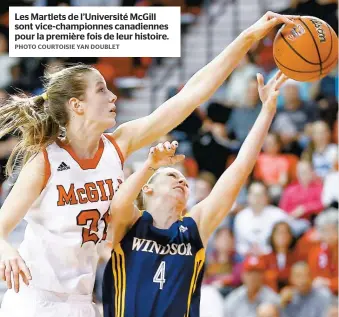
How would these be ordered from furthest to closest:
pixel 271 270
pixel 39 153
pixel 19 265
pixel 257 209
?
1. pixel 257 209
2. pixel 271 270
3. pixel 39 153
4. pixel 19 265

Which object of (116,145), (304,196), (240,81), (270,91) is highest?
(240,81)

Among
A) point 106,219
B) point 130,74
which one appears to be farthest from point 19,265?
point 130,74

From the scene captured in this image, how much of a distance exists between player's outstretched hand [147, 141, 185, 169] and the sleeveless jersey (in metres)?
0.49

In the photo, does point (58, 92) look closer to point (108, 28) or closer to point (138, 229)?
point (138, 229)

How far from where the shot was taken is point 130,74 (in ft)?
31.0

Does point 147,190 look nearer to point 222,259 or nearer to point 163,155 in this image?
point 163,155

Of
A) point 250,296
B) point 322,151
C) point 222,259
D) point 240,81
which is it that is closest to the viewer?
point 250,296

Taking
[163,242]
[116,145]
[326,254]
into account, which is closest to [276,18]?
[116,145]

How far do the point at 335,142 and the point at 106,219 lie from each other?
15.0 ft

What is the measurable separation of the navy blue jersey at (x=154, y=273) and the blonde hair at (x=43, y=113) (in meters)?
0.61

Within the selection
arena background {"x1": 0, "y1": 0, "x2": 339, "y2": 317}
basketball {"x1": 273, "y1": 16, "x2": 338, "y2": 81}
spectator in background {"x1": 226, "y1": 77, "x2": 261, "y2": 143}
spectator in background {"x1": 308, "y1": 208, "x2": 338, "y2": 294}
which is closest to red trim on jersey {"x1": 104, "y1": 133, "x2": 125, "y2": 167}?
basketball {"x1": 273, "y1": 16, "x2": 338, "y2": 81}

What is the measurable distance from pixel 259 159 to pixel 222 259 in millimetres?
1266

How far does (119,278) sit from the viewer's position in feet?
12.6

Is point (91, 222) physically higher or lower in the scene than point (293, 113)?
lower
